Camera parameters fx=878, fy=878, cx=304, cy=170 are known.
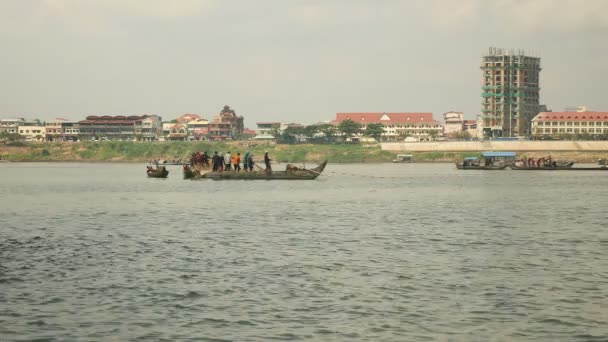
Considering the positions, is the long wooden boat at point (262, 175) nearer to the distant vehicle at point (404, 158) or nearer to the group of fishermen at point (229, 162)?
the group of fishermen at point (229, 162)

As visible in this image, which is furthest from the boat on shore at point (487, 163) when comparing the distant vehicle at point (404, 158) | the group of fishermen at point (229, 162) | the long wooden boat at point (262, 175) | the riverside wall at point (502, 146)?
the group of fishermen at point (229, 162)

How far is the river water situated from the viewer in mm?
19422

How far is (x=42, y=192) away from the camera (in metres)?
74.2

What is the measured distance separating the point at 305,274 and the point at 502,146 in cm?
15328

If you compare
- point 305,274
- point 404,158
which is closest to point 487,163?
point 404,158

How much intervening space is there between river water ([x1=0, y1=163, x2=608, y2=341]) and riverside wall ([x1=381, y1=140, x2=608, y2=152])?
120998mm

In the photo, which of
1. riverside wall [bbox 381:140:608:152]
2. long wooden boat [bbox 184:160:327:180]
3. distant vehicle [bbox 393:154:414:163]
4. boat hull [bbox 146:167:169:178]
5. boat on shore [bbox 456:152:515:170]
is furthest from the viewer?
distant vehicle [bbox 393:154:414:163]

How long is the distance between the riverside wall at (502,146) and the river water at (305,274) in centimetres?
12100

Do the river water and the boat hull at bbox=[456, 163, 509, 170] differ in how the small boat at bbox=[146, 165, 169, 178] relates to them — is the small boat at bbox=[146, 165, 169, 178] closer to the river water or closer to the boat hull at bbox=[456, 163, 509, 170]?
the river water

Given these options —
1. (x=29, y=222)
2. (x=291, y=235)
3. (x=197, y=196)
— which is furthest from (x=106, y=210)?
(x=291, y=235)

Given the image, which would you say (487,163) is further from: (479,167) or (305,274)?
(305,274)

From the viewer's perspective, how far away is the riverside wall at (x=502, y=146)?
170 meters

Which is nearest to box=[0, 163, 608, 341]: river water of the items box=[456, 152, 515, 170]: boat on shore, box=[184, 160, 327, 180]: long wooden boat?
box=[184, 160, 327, 180]: long wooden boat

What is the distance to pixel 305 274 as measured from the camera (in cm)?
2633
